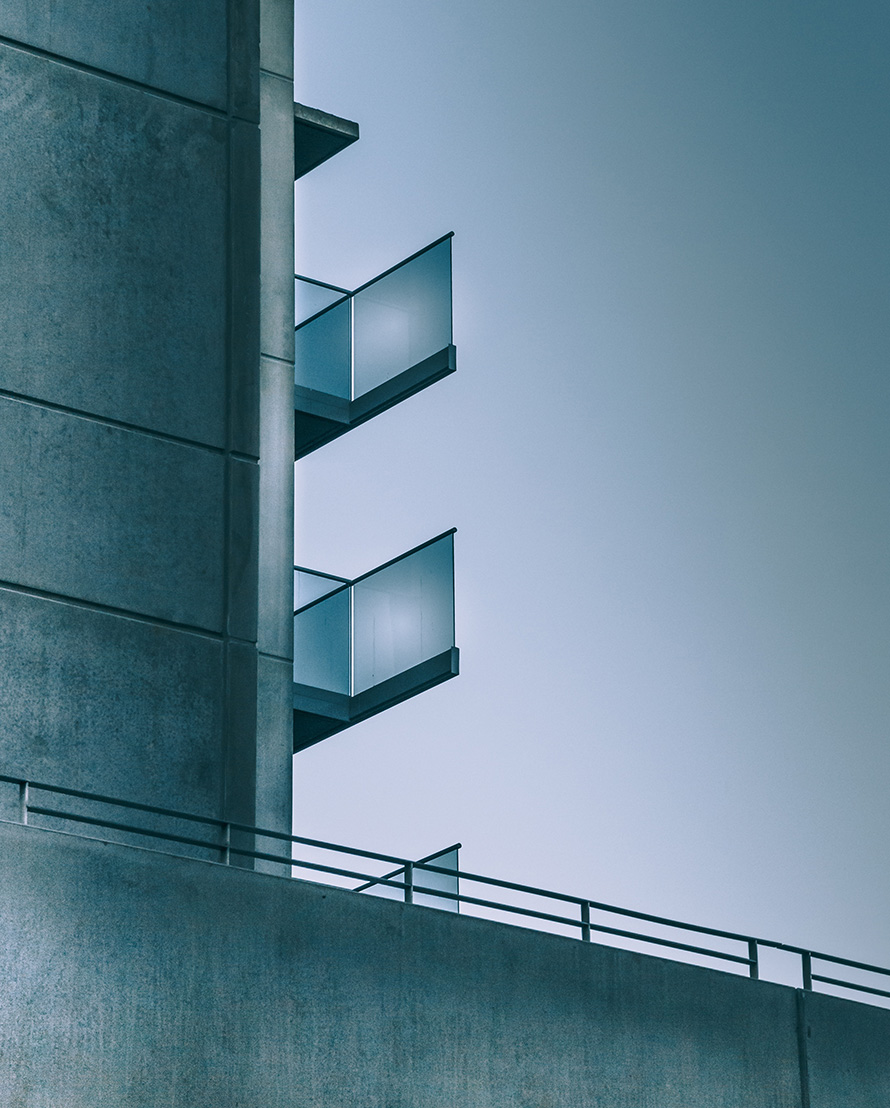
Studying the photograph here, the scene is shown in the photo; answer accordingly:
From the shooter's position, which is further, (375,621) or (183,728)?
(375,621)

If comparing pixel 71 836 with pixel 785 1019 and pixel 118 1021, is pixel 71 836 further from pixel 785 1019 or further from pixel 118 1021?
pixel 785 1019

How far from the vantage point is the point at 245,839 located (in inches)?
534

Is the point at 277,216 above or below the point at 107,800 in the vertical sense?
above

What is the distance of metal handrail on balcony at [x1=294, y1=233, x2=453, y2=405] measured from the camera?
17.8 meters

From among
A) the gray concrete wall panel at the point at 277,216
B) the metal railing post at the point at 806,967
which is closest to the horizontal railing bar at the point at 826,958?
the metal railing post at the point at 806,967

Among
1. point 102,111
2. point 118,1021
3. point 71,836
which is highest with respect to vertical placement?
point 102,111

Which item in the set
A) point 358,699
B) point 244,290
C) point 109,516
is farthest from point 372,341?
point 109,516

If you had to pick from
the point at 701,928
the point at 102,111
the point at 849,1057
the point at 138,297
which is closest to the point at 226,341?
the point at 138,297

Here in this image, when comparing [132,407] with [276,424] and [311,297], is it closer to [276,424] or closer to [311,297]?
[276,424]

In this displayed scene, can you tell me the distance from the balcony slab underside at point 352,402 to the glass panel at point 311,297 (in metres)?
0.80

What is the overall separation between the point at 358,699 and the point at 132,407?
482cm

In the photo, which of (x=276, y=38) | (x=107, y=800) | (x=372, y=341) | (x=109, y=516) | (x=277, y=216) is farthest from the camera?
(x=372, y=341)

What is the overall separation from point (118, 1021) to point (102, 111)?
6.42 metres

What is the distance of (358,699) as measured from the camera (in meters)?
17.8
